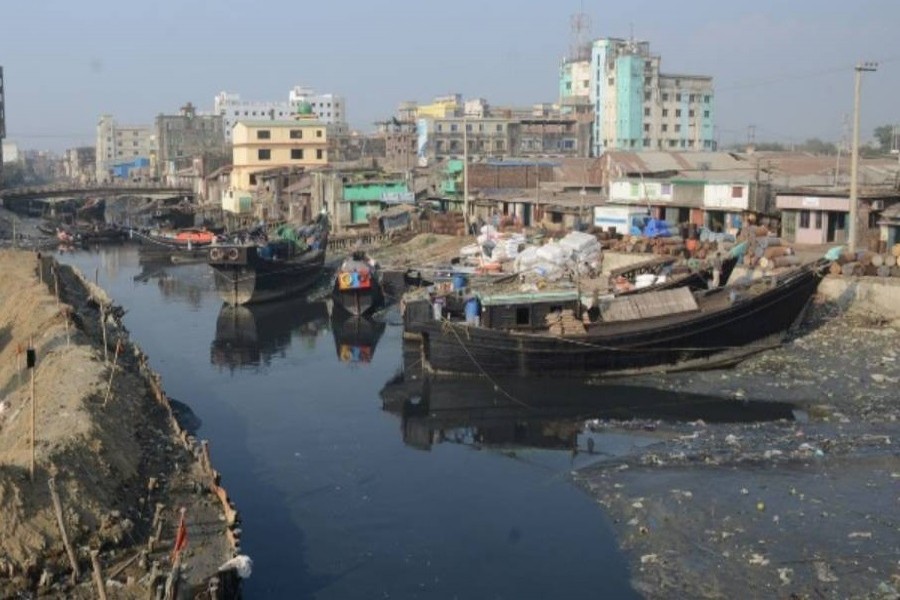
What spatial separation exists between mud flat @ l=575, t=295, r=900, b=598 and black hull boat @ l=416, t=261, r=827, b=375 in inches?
49.0

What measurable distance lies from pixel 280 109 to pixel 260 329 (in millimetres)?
88664

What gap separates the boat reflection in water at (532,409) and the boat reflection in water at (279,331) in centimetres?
540

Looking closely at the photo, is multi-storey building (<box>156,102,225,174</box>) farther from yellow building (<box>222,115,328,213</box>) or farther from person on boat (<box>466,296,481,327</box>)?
person on boat (<box>466,296,481,327</box>)

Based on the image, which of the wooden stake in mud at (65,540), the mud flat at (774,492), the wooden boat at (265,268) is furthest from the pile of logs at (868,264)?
the wooden stake in mud at (65,540)

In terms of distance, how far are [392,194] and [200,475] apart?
4101 cm

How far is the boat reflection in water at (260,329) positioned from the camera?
28359 mm

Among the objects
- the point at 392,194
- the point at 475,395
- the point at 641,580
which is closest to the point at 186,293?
the point at 392,194

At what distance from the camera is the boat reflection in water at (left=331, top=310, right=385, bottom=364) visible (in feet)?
92.4

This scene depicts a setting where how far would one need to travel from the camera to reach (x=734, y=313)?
23297 millimetres

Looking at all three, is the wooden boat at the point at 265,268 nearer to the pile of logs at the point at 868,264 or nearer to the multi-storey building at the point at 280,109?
the pile of logs at the point at 868,264

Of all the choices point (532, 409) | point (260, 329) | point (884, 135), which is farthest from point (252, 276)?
point (884, 135)

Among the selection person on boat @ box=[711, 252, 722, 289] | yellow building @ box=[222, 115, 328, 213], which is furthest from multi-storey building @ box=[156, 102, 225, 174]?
person on boat @ box=[711, 252, 722, 289]

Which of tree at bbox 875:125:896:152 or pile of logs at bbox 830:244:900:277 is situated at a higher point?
tree at bbox 875:125:896:152

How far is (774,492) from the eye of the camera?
14.6 meters
